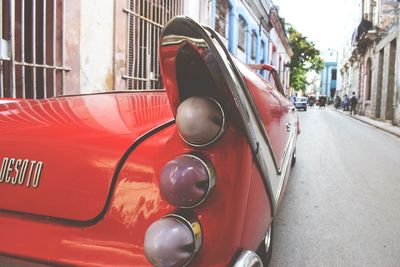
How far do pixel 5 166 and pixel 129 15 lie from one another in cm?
553

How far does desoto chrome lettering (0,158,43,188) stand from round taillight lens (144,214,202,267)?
508 mm

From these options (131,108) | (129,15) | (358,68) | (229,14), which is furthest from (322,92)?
(131,108)

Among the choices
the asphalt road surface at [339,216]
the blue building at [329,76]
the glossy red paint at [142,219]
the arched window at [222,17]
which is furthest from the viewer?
the blue building at [329,76]

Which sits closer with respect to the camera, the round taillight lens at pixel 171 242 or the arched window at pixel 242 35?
the round taillight lens at pixel 171 242

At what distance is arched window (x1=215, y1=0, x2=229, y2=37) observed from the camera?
11.7 meters

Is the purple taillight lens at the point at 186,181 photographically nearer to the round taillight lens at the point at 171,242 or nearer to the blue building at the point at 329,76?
the round taillight lens at the point at 171,242

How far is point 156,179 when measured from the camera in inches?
52.4

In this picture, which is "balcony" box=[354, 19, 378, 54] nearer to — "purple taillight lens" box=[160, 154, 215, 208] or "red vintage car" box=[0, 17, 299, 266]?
"red vintage car" box=[0, 17, 299, 266]

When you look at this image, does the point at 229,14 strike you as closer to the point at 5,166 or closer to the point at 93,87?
the point at 93,87

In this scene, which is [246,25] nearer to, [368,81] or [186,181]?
[368,81]

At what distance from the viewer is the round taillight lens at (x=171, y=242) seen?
3.87 ft

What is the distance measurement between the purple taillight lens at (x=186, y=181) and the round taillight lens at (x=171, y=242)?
0.22 feet

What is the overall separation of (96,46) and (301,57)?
3834cm

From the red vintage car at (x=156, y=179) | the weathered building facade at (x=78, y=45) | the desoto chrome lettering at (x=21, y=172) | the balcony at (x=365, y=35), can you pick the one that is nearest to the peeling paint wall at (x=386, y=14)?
the balcony at (x=365, y=35)
